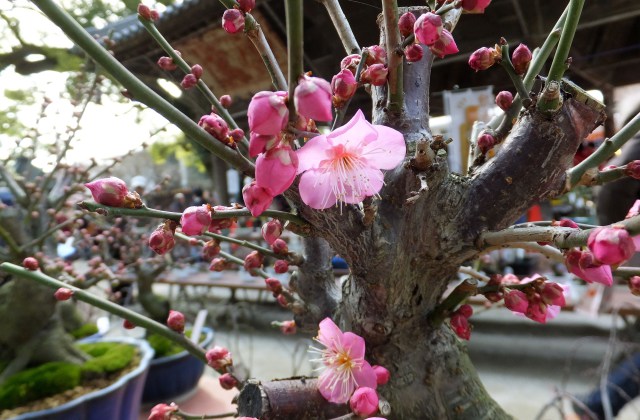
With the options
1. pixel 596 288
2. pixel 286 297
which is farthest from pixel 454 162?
A: pixel 286 297

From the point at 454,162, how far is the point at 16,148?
1.41 m

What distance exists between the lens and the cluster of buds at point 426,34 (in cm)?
30

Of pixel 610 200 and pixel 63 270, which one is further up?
pixel 610 200

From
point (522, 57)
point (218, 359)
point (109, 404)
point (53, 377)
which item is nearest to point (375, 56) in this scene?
point (522, 57)

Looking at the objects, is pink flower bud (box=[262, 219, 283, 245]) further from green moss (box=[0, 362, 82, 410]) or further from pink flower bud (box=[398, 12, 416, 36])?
green moss (box=[0, 362, 82, 410])

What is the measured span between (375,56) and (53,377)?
1209 millimetres

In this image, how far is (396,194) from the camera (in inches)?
15.6

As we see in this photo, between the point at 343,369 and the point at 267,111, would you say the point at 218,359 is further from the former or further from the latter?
the point at 267,111

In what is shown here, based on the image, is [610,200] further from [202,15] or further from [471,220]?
[202,15]

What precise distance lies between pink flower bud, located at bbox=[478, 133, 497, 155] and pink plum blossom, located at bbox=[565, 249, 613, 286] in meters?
0.16

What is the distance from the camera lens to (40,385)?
3.60 ft

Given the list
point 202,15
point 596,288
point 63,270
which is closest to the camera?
point 63,270

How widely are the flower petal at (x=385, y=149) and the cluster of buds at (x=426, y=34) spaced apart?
2.5 inches

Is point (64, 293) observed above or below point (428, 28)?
below
